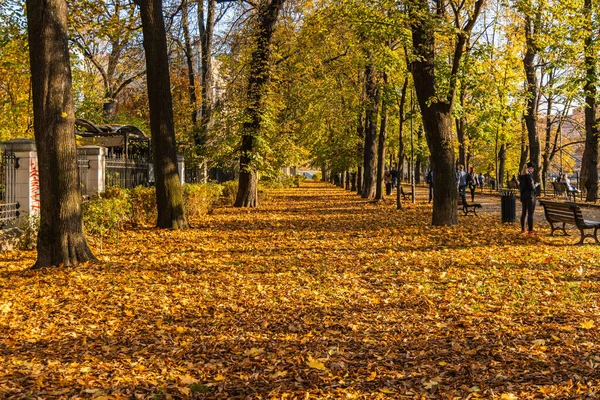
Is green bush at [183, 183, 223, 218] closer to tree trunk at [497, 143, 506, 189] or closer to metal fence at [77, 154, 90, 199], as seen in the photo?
metal fence at [77, 154, 90, 199]

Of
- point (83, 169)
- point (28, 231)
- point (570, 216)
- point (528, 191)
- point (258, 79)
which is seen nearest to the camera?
point (28, 231)

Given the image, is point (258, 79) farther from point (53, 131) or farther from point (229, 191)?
point (53, 131)

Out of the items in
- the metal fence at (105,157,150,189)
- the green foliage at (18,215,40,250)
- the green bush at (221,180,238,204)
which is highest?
the metal fence at (105,157,150,189)

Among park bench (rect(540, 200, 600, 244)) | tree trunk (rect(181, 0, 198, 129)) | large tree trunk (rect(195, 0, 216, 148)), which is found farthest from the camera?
large tree trunk (rect(195, 0, 216, 148))

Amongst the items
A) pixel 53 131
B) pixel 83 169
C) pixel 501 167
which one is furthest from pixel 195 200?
pixel 501 167

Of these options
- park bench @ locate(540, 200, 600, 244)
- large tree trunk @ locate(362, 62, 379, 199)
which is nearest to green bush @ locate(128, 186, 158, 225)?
park bench @ locate(540, 200, 600, 244)

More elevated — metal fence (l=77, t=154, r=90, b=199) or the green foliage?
metal fence (l=77, t=154, r=90, b=199)

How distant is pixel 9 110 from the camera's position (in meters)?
16.9

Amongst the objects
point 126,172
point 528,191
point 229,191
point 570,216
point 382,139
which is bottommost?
point 570,216

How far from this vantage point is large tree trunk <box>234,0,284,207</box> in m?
20.3

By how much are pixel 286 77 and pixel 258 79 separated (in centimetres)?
181

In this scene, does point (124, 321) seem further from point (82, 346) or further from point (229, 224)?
point (229, 224)

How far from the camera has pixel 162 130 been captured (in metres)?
14.4

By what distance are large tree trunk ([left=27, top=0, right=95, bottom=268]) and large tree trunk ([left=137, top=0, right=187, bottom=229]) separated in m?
4.99
